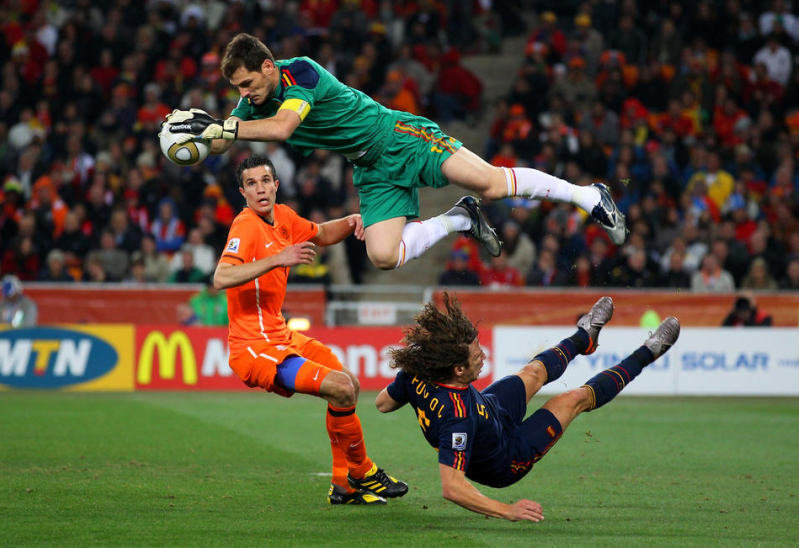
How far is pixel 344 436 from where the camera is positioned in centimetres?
732

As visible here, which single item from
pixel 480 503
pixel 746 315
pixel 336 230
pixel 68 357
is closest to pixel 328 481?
pixel 336 230

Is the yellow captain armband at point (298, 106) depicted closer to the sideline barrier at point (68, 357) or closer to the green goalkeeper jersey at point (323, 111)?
the green goalkeeper jersey at point (323, 111)

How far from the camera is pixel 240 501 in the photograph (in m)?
7.21

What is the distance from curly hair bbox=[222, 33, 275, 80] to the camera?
685 centimetres

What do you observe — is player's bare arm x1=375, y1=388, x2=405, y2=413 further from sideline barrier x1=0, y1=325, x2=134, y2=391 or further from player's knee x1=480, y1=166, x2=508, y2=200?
sideline barrier x1=0, y1=325, x2=134, y2=391

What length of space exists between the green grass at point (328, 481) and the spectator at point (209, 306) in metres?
2.65

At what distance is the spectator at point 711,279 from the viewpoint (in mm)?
15750

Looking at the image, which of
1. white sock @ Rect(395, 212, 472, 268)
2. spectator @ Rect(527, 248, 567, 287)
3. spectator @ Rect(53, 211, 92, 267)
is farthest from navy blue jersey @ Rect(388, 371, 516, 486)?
spectator @ Rect(53, 211, 92, 267)

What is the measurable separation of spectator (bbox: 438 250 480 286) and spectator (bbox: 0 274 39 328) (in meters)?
6.45

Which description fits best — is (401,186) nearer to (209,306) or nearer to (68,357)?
(209,306)

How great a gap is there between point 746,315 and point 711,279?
0.90m

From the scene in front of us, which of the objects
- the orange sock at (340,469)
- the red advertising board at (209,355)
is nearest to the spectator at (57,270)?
the red advertising board at (209,355)

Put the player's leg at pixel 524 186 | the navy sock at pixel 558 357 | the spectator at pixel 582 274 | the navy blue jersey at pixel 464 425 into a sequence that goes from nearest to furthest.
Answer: the navy blue jersey at pixel 464 425, the navy sock at pixel 558 357, the player's leg at pixel 524 186, the spectator at pixel 582 274

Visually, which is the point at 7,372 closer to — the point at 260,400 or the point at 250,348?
the point at 260,400
